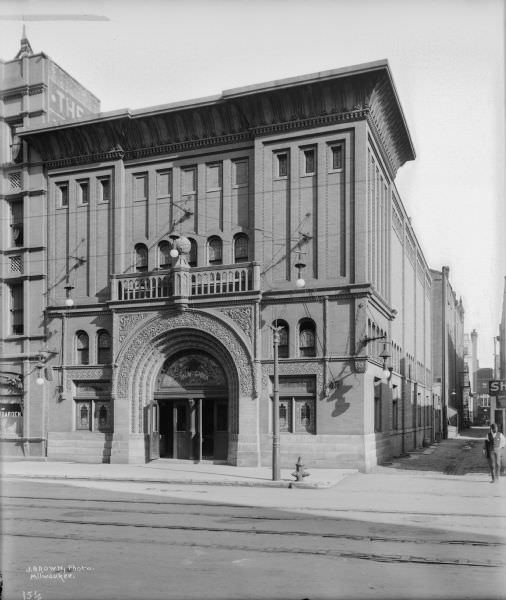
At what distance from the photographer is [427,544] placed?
1211 cm

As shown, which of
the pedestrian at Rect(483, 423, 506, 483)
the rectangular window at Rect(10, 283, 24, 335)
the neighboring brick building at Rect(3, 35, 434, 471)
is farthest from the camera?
the rectangular window at Rect(10, 283, 24, 335)

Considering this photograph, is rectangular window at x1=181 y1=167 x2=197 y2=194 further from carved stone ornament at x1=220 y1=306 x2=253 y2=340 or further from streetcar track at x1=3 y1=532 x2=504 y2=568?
streetcar track at x1=3 y1=532 x2=504 y2=568

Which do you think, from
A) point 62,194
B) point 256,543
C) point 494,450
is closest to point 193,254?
point 62,194

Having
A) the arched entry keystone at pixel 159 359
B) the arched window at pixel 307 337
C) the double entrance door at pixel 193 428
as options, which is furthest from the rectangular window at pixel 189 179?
the double entrance door at pixel 193 428

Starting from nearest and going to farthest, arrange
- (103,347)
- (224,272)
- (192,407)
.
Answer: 1. (224,272)
2. (192,407)
3. (103,347)

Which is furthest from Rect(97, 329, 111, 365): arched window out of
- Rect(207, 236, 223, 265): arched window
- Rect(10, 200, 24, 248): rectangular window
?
Rect(10, 200, 24, 248): rectangular window

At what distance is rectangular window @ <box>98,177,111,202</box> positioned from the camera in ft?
100

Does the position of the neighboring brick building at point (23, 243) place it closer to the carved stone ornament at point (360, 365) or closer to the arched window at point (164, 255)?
the arched window at point (164, 255)

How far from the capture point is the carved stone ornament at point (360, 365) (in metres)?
25.5

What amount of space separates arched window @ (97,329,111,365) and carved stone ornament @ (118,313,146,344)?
3.47 feet

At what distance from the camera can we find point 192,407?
28203 millimetres

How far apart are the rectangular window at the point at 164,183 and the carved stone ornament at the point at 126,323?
514 cm

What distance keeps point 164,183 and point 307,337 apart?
8.94 meters

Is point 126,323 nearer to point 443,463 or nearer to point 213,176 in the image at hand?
point 213,176
